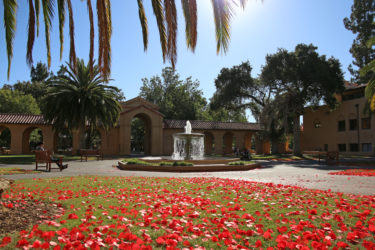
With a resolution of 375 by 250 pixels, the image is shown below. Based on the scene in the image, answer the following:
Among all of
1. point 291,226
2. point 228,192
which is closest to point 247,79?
point 228,192

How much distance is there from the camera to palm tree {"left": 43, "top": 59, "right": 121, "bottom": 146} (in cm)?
2503

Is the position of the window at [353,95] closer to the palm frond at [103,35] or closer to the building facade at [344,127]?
the building facade at [344,127]

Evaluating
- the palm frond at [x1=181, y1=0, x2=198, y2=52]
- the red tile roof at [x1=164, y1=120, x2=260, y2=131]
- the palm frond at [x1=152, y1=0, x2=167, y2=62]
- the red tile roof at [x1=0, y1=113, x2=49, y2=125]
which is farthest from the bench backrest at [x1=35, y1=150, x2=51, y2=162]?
the red tile roof at [x1=164, y1=120, x2=260, y2=131]

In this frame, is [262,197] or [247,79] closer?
[262,197]

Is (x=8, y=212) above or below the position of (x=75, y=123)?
below

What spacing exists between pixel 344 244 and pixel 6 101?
160 feet

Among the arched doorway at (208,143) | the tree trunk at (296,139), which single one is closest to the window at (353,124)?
the tree trunk at (296,139)

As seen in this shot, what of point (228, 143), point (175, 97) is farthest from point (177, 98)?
point (228, 143)

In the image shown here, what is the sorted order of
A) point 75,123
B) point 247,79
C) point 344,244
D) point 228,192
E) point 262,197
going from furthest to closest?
1. point 247,79
2. point 75,123
3. point 228,192
4. point 262,197
5. point 344,244

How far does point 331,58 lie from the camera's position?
32.4 metres

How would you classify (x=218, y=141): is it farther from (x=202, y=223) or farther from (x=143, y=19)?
(x=202, y=223)

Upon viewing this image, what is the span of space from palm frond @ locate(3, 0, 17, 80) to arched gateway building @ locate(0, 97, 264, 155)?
29032 millimetres

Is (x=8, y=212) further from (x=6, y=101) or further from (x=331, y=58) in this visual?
(x=6, y=101)

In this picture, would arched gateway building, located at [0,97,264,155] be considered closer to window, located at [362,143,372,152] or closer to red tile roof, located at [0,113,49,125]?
red tile roof, located at [0,113,49,125]
